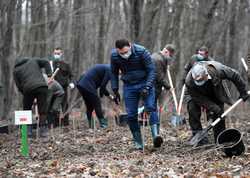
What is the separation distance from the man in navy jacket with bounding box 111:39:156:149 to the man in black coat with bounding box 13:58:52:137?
2.62 m

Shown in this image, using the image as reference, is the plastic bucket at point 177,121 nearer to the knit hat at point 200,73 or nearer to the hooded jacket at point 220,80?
the hooded jacket at point 220,80

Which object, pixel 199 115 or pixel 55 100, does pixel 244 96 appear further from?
pixel 55 100

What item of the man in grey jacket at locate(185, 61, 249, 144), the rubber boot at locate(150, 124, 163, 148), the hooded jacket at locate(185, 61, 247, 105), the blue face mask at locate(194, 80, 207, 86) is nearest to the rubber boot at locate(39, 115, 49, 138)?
the rubber boot at locate(150, 124, 163, 148)

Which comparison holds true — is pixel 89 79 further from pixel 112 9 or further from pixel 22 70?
pixel 112 9

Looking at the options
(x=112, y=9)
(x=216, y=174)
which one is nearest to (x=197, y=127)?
(x=216, y=174)

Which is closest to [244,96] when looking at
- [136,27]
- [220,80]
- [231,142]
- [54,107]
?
[220,80]

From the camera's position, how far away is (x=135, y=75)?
1013 centimetres

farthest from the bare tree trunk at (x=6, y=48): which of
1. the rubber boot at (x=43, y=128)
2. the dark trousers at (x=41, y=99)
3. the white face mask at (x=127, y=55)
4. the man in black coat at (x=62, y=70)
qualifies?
the white face mask at (x=127, y=55)

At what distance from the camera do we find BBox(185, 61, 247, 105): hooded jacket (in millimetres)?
9492

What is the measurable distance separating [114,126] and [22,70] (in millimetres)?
3355

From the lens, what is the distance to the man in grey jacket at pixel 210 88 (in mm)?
9508

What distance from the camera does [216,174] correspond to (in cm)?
717

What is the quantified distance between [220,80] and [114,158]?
6.57 feet

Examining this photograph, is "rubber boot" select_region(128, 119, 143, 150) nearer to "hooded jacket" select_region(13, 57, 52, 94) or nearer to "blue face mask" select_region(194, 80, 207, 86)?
"blue face mask" select_region(194, 80, 207, 86)
